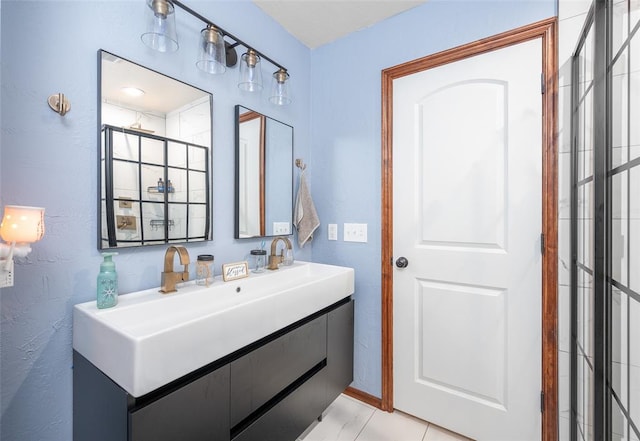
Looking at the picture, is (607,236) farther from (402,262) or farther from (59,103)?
(59,103)

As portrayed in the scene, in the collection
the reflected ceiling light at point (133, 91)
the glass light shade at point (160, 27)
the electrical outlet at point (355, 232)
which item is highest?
the glass light shade at point (160, 27)

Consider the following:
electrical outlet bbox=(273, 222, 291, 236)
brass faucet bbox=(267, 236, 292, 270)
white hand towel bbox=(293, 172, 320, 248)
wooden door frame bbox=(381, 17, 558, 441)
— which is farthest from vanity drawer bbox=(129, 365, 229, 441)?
wooden door frame bbox=(381, 17, 558, 441)

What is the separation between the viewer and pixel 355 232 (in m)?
2.00

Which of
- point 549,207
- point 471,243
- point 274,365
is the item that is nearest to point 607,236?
point 549,207

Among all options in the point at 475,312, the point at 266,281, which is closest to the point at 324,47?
the point at 266,281

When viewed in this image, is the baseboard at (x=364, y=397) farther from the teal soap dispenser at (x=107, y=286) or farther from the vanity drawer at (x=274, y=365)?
the teal soap dispenser at (x=107, y=286)

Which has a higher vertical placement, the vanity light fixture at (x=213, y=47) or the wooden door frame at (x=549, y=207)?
the vanity light fixture at (x=213, y=47)

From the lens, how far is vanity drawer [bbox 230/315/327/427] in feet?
3.67

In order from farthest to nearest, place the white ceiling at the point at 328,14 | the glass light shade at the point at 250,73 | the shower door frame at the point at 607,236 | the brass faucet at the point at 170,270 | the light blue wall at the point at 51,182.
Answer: the white ceiling at the point at 328,14 → the glass light shade at the point at 250,73 → the brass faucet at the point at 170,270 → the light blue wall at the point at 51,182 → the shower door frame at the point at 607,236

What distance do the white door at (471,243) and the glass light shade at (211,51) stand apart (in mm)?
1012

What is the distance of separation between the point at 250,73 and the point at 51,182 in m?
1.03

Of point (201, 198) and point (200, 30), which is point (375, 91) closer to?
point (200, 30)

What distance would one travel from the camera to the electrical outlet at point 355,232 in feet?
6.47

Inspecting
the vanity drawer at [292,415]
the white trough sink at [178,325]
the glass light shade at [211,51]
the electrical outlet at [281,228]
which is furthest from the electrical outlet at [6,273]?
the electrical outlet at [281,228]
